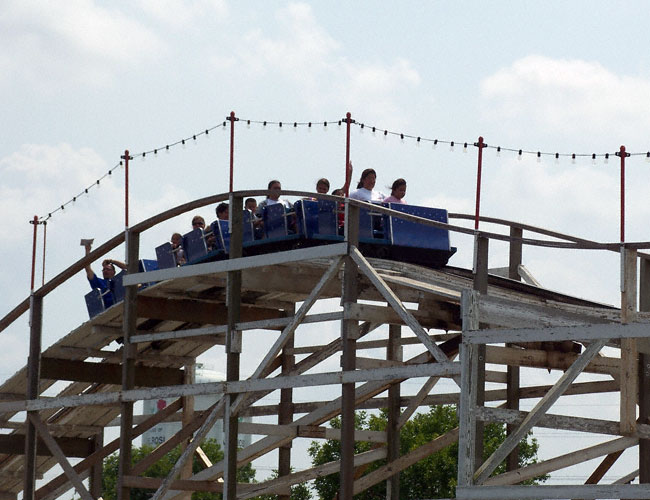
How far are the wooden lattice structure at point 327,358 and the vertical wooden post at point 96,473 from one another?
1.2 inches

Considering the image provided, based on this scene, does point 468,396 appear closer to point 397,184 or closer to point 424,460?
point 397,184

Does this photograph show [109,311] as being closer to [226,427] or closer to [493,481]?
[226,427]

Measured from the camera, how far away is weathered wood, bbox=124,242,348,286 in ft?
61.7

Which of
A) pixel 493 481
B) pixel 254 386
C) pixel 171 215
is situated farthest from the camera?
pixel 171 215

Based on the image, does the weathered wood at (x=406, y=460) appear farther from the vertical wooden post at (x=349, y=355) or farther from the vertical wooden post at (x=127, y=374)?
the vertical wooden post at (x=349, y=355)

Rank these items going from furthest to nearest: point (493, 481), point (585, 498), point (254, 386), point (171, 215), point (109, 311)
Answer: point (109, 311)
point (171, 215)
point (254, 386)
point (493, 481)
point (585, 498)

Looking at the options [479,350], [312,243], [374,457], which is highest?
[312,243]

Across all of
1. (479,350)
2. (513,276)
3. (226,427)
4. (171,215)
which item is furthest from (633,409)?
(171,215)

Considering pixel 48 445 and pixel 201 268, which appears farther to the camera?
pixel 48 445

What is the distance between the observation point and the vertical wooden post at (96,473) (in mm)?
25067

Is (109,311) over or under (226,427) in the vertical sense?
over

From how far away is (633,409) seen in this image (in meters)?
17.4

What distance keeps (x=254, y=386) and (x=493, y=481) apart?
13.7ft

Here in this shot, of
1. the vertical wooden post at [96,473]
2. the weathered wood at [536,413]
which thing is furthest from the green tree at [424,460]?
the weathered wood at [536,413]
